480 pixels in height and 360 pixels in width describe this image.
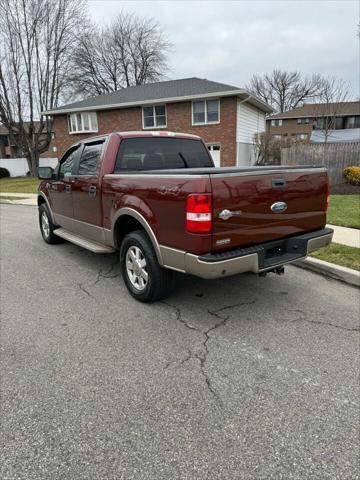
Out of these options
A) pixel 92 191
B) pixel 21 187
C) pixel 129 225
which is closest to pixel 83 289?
pixel 129 225

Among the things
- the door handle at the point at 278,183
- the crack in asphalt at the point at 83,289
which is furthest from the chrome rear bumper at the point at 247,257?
the crack in asphalt at the point at 83,289

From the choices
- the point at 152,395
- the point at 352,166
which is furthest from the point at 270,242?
the point at 352,166

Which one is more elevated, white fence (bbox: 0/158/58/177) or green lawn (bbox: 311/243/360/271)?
white fence (bbox: 0/158/58/177)

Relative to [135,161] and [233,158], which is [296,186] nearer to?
[135,161]

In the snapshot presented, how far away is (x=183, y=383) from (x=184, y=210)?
1443mm

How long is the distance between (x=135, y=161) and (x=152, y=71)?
136 feet

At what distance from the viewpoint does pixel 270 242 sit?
3572 millimetres

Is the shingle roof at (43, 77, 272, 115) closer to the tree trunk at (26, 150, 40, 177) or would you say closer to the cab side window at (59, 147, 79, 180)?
the tree trunk at (26, 150, 40, 177)

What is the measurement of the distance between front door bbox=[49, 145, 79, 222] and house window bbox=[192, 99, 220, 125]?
1573cm

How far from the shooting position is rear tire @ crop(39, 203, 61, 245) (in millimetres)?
6641

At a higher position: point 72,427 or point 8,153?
point 8,153

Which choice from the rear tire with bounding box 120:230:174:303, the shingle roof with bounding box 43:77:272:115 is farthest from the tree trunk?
the rear tire with bounding box 120:230:174:303

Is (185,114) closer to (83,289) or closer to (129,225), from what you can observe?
(129,225)

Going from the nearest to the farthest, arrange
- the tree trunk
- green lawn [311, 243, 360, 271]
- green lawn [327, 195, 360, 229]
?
green lawn [311, 243, 360, 271]
green lawn [327, 195, 360, 229]
the tree trunk
